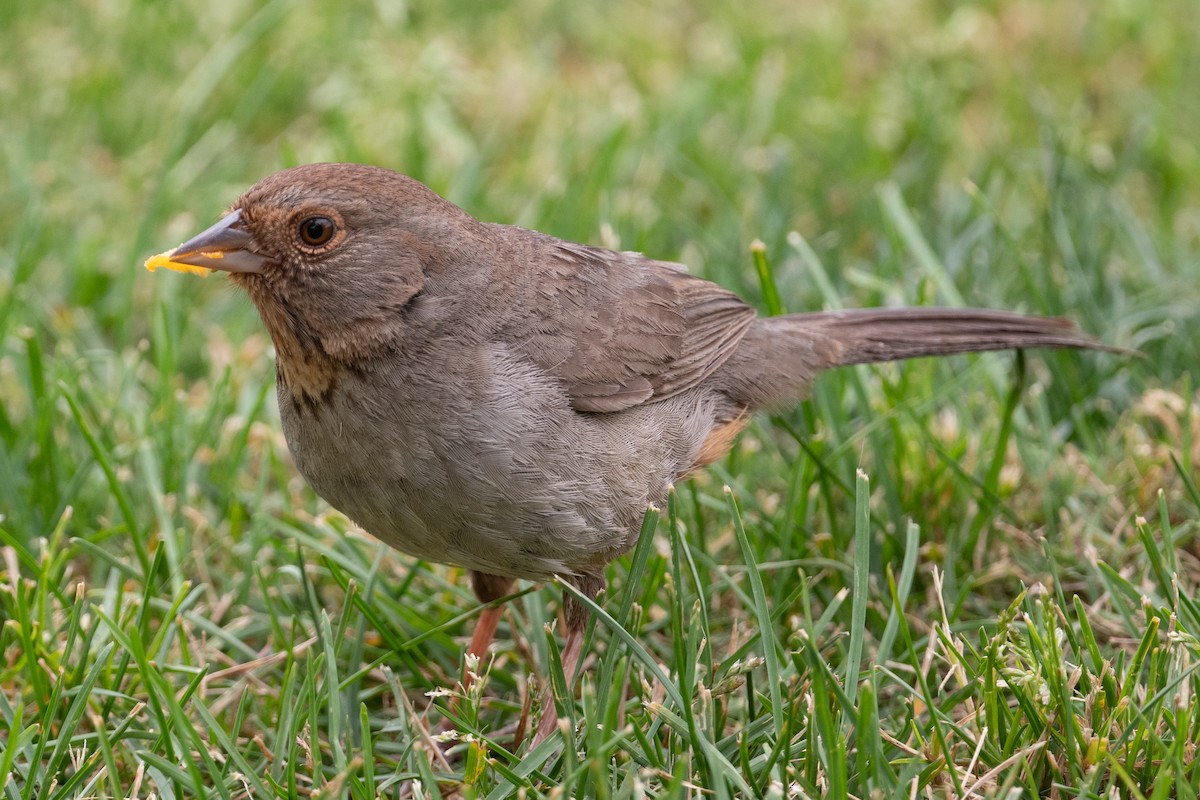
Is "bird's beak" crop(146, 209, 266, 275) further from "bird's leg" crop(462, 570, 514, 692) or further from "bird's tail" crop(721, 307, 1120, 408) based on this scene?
"bird's tail" crop(721, 307, 1120, 408)

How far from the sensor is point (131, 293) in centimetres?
579

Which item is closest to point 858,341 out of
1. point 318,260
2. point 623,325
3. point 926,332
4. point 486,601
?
point 926,332

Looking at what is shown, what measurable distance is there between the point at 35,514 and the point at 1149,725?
336 cm

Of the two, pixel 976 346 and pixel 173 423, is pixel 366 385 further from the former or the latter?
pixel 976 346

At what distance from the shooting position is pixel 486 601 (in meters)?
4.21

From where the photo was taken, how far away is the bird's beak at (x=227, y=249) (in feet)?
11.8

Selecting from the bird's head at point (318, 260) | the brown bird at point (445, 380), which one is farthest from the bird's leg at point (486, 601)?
the bird's head at point (318, 260)

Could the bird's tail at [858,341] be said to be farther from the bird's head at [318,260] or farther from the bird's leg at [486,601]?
the bird's head at [318,260]

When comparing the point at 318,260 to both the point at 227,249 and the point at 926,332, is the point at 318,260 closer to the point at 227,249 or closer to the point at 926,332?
the point at 227,249

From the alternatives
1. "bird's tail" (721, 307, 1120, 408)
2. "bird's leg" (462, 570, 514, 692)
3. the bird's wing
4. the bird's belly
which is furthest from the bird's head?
"bird's tail" (721, 307, 1120, 408)

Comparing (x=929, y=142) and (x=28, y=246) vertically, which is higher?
(x=929, y=142)

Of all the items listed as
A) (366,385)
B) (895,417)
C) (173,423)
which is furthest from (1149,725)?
(173,423)

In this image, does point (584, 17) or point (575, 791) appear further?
point (584, 17)

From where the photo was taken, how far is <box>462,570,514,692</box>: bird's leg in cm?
410
